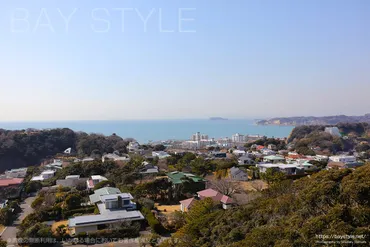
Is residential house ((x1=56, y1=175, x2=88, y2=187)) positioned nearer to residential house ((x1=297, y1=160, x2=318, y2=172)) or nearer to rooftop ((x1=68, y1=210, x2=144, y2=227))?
rooftop ((x1=68, y1=210, x2=144, y2=227))

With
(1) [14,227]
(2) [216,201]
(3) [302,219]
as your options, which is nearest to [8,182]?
(1) [14,227]

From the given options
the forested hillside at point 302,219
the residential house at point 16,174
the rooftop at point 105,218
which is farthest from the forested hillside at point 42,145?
the forested hillside at point 302,219

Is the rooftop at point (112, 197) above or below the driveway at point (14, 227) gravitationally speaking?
above

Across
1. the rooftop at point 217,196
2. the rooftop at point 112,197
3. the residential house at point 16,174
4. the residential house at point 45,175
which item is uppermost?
the rooftop at point 112,197

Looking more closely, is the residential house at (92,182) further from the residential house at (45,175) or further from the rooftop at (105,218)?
the rooftop at (105,218)

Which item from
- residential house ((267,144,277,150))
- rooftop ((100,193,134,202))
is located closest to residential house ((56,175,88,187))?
rooftop ((100,193,134,202))

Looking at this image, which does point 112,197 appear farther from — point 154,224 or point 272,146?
point 272,146
